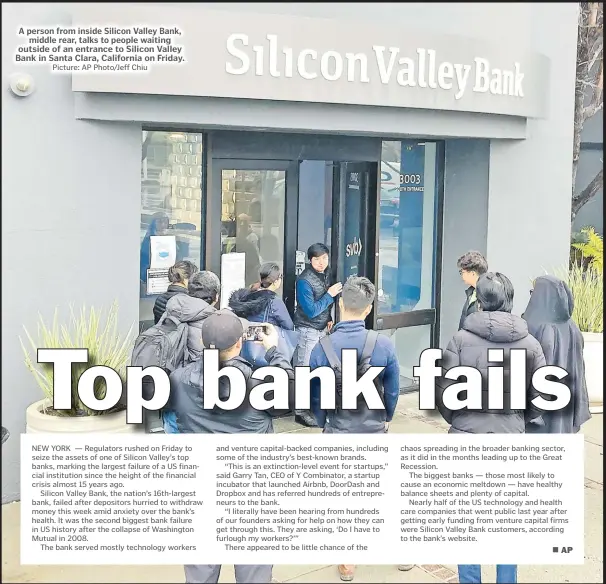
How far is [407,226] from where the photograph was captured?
Result: 822 cm

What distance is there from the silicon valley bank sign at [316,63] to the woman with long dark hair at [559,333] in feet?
6.76

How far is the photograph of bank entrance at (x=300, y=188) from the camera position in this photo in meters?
5.23

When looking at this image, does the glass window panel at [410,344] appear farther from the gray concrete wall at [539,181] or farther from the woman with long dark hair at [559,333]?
the woman with long dark hair at [559,333]

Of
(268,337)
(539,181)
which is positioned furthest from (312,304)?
(539,181)

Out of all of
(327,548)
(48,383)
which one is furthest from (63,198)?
(327,548)

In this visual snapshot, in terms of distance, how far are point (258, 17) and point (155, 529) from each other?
11.7 ft

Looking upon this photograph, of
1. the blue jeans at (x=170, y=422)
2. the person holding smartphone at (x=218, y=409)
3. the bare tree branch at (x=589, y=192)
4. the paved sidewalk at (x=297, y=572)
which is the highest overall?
the bare tree branch at (x=589, y=192)

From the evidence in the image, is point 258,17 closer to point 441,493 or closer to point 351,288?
point 351,288

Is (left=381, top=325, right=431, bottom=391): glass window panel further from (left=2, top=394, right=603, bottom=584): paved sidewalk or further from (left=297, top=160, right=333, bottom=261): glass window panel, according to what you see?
(left=2, top=394, right=603, bottom=584): paved sidewalk

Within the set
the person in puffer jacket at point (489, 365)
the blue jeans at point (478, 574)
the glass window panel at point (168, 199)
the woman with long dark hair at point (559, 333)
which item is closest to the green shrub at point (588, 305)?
the woman with long dark hair at point (559, 333)

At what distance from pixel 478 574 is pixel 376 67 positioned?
3.72 meters

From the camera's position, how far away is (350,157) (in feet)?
24.9

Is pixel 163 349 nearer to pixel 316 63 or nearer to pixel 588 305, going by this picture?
pixel 316 63

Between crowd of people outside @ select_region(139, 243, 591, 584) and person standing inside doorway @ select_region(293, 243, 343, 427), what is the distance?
3.72 ft
